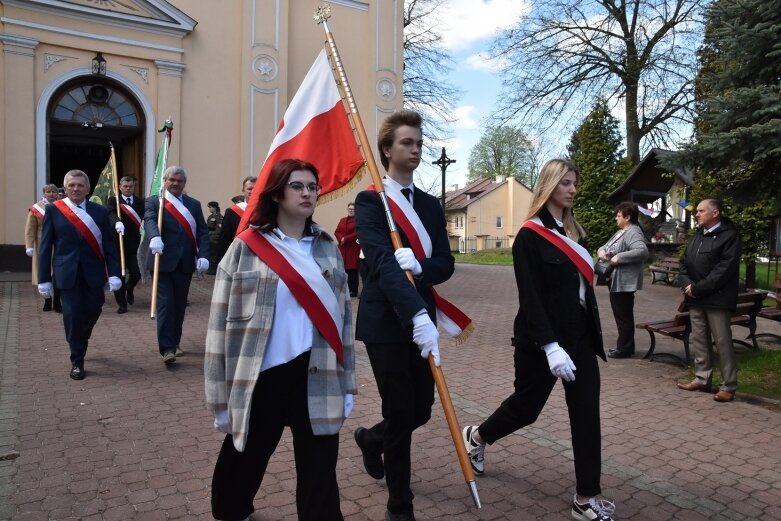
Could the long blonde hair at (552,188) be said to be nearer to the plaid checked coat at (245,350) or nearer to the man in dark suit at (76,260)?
the plaid checked coat at (245,350)

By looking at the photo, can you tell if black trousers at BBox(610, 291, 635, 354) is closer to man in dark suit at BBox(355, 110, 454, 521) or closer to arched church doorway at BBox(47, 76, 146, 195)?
man in dark suit at BBox(355, 110, 454, 521)

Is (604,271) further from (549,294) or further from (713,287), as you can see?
(549,294)

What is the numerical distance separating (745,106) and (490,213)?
2135 inches

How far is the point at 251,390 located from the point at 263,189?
2.88 ft

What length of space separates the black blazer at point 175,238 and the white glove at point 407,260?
4.13 metres

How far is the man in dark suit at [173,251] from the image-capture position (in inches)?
259

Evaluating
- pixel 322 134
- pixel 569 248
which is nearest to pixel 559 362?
pixel 569 248

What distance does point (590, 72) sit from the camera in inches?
951

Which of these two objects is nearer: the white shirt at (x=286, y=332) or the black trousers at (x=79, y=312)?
the white shirt at (x=286, y=332)

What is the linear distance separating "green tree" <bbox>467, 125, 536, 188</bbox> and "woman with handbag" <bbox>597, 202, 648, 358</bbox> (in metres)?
49.5

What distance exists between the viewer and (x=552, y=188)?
363cm

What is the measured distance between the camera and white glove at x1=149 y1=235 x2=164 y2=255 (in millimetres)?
6410

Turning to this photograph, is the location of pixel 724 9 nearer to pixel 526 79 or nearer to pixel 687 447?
pixel 687 447

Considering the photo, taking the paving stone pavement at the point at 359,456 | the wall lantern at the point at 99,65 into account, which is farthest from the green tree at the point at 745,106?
the wall lantern at the point at 99,65
